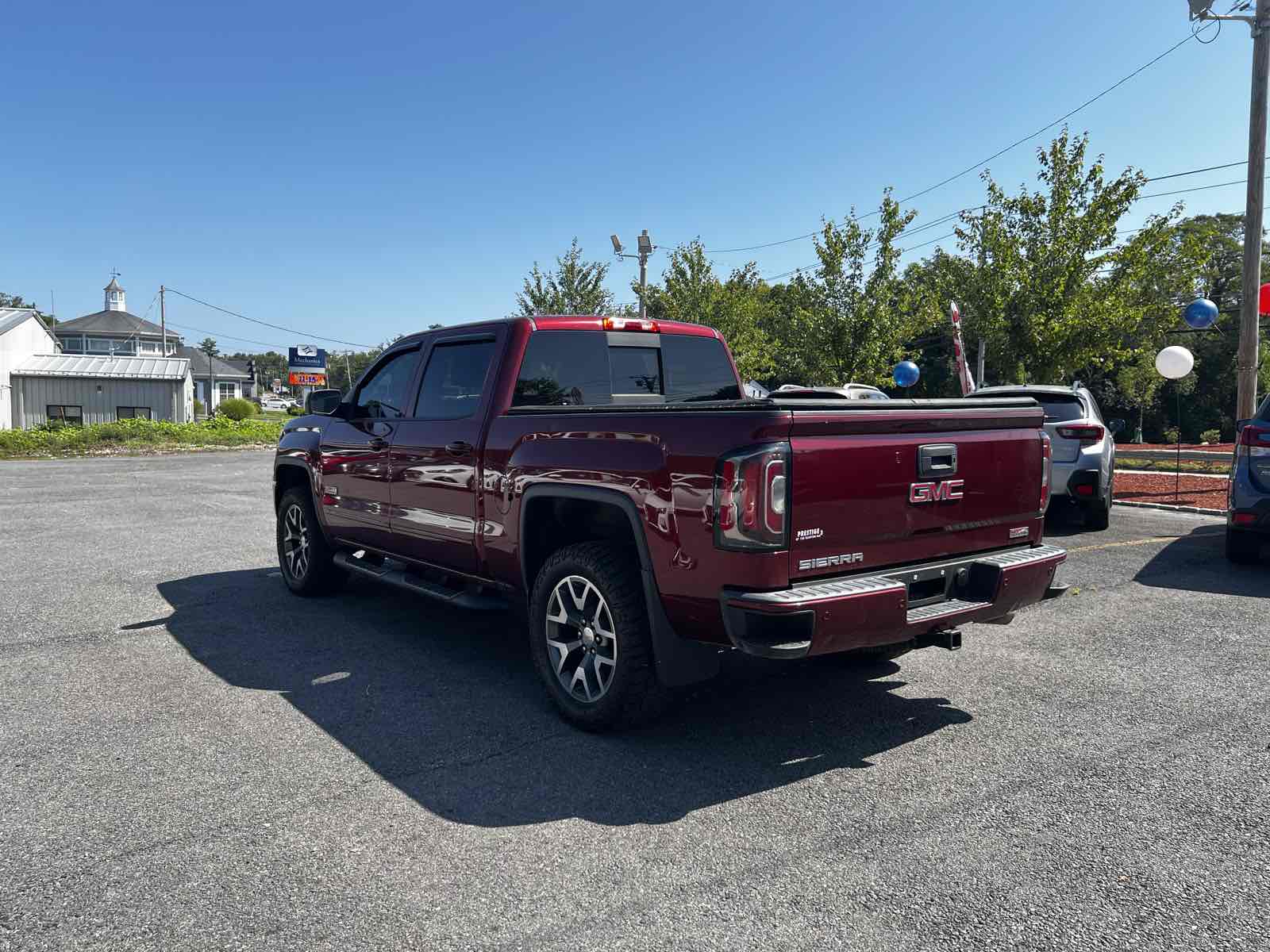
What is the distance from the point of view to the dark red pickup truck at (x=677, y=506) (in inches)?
139

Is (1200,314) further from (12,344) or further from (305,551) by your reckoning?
(12,344)

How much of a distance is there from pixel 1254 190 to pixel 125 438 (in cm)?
3279

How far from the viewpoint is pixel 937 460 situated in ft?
13.2

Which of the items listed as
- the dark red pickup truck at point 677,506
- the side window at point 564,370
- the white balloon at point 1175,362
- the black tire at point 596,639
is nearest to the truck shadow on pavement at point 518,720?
the black tire at point 596,639

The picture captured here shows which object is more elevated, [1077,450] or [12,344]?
[12,344]

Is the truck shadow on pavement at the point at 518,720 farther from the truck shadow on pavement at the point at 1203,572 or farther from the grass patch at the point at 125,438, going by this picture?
the grass patch at the point at 125,438

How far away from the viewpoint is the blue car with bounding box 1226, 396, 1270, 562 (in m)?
7.57

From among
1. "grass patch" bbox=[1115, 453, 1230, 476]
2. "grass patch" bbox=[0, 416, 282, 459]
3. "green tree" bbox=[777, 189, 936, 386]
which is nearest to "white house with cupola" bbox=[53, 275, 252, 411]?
"grass patch" bbox=[0, 416, 282, 459]

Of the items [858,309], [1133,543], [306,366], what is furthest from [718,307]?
[306,366]

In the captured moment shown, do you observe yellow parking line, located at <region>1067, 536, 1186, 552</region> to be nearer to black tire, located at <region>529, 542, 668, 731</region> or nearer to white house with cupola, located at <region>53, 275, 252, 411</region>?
black tire, located at <region>529, 542, 668, 731</region>

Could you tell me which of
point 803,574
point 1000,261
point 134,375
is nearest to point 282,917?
point 803,574

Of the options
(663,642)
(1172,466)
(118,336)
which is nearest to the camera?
(663,642)

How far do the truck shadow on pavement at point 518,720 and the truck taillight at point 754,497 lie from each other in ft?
3.43

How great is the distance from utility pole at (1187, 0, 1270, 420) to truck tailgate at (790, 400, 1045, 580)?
12119 mm
